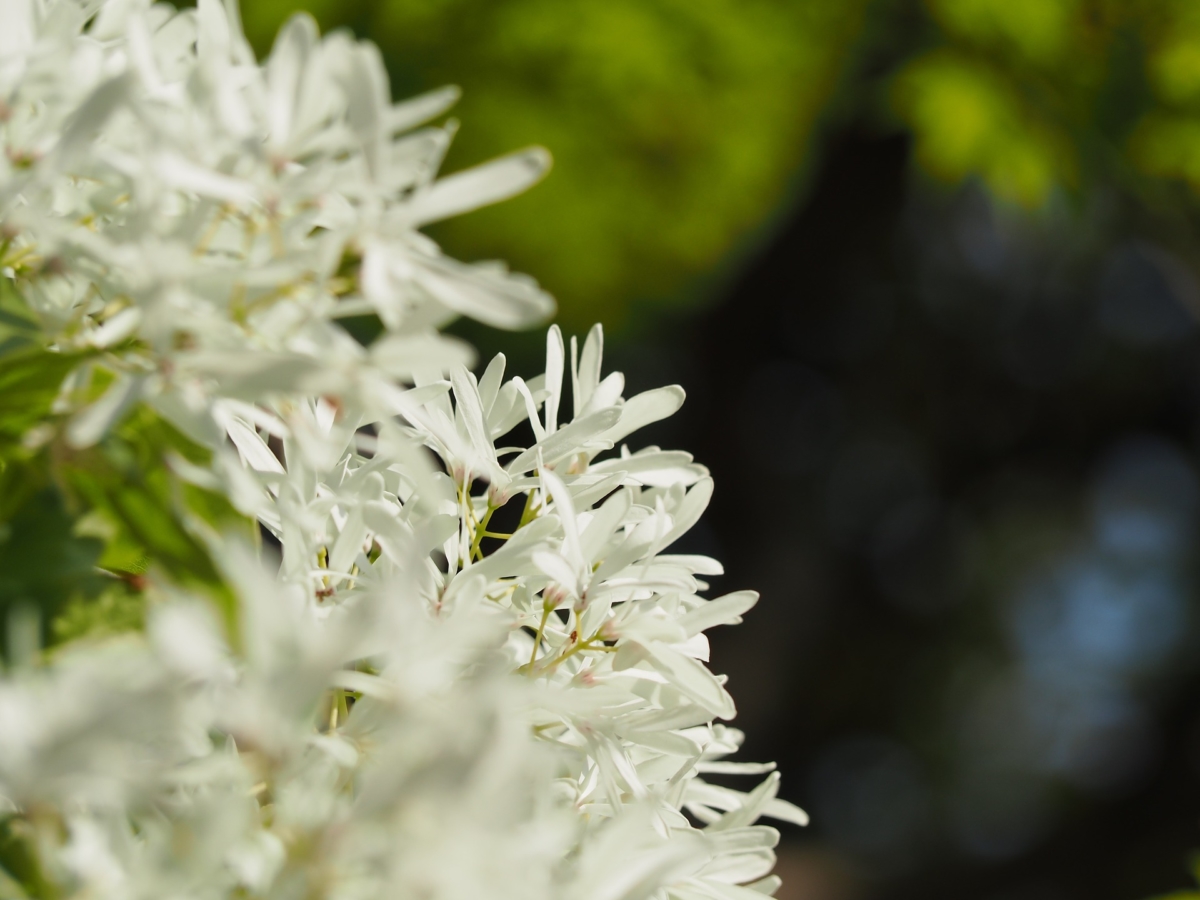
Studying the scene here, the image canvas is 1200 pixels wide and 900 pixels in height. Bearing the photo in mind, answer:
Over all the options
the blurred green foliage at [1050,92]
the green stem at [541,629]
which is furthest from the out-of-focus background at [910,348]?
the green stem at [541,629]

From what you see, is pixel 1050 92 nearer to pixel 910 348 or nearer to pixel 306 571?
pixel 306 571

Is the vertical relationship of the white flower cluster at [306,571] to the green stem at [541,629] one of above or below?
above

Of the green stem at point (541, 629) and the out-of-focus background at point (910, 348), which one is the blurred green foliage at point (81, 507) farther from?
the out-of-focus background at point (910, 348)

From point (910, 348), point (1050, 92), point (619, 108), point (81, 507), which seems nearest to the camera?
point (81, 507)

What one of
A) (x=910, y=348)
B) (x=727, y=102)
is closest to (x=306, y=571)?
(x=727, y=102)

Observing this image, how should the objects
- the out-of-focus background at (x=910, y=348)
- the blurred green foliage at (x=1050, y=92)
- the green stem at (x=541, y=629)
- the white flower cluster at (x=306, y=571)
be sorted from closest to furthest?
the white flower cluster at (x=306, y=571)
the green stem at (x=541, y=629)
the blurred green foliage at (x=1050, y=92)
the out-of-focus background at (x=910, y=348)

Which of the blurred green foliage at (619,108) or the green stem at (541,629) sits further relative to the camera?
the blurred green foliage at (619,108)

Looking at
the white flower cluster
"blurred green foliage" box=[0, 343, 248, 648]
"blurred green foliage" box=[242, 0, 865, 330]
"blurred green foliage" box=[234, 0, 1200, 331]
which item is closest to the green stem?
the white flower cluster
